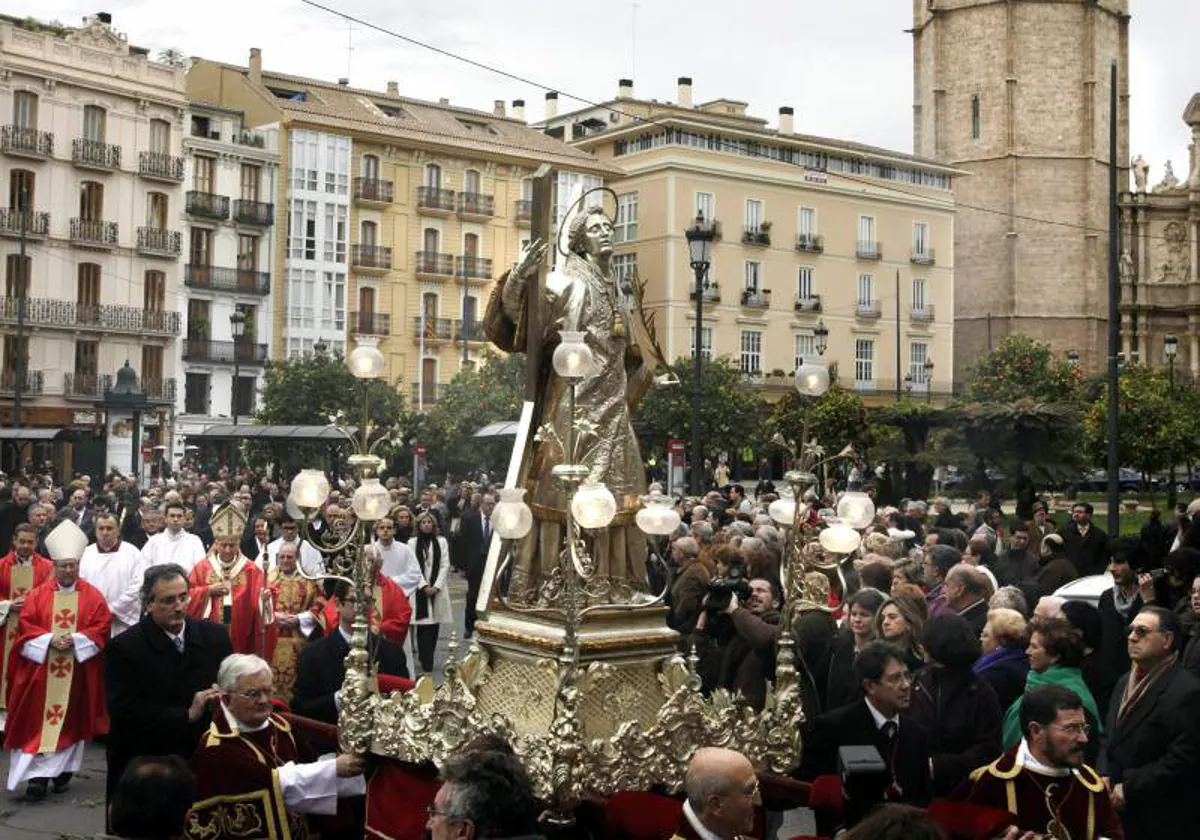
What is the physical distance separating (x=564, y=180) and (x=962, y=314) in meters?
24.0

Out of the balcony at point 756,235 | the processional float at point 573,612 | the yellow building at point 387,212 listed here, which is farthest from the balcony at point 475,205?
the processional float at point 573,612

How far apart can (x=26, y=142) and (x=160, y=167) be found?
4572 millimetres

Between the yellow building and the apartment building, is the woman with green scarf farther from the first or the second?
the yellow building

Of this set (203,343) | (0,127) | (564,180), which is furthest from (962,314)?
(0,127)

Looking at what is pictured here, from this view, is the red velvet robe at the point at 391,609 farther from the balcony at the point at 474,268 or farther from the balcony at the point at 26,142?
the balcony at the point at 474,268

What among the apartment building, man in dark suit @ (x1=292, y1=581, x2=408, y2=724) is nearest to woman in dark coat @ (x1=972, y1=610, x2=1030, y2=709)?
man in dark suit @ (x1=292, y1=581, x2=408, y2=724)

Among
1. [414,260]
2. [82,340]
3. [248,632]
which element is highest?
[414,260]

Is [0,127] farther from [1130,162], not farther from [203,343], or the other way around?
[1130,162]

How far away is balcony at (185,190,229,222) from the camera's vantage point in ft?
164

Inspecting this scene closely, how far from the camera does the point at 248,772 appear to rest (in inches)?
220

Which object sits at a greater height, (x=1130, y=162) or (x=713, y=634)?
(x=1130, y=162)

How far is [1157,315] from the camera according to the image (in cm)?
6900

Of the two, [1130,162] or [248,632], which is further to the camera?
[1130,162]

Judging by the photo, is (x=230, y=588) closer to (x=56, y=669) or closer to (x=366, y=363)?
(x=56, y=669)
